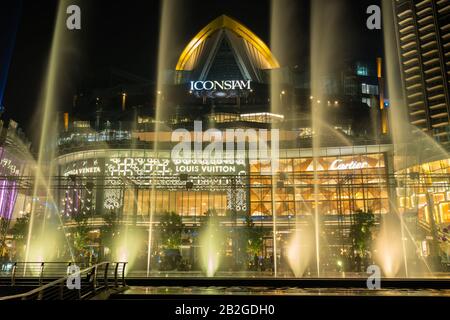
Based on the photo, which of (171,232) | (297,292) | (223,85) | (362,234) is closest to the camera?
(297,292)

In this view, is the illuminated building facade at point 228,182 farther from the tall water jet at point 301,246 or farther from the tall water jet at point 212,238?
the tall water jet at point 212,238

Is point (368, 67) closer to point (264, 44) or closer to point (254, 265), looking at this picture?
point (264, 44)

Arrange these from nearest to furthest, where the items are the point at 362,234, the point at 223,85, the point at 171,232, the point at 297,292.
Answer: the point at 297,292, the point at 362,234, the point at 171,232, the point at 223,85

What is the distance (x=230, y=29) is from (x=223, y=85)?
26337mm

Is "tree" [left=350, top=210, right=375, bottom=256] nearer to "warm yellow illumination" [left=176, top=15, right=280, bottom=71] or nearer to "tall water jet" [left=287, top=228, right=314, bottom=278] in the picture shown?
"tall water jet" [left=287, top=228, right=314, bottom=278]

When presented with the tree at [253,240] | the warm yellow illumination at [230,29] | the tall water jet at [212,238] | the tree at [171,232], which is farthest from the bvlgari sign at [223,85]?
the tree at [253,240]

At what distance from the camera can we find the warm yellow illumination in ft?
279

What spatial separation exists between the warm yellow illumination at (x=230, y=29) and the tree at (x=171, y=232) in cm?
5667

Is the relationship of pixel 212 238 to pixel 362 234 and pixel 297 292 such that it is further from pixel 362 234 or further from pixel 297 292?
pixel 297 292

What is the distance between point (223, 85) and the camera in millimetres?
65875

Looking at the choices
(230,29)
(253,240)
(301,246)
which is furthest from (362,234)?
(230,29)

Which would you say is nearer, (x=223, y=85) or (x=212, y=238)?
(x=212, y=238)

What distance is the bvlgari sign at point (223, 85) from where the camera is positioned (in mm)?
65375

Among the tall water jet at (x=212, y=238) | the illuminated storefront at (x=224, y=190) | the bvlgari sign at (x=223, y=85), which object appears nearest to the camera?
the tall water jet at (x=212, y=238)
